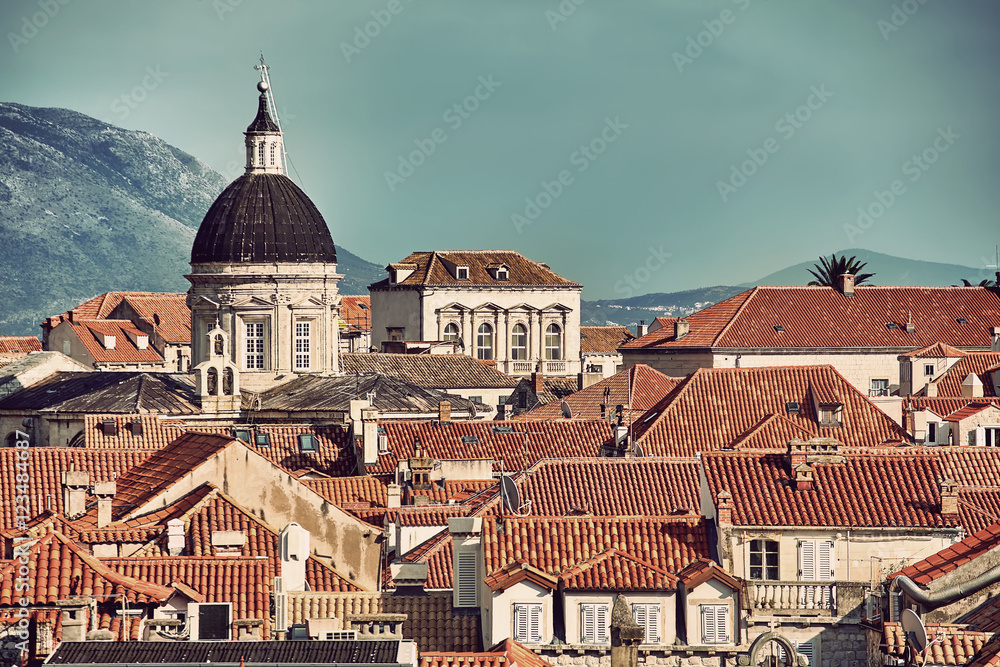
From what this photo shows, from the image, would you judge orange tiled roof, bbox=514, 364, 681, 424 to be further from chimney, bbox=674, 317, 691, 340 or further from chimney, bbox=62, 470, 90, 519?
chimney, bbox=62, 470, 90, 519

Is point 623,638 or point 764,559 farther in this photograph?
point 764,559

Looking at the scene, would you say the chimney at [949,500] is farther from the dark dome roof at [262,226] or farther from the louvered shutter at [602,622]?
the dark dome roof at [262,226]

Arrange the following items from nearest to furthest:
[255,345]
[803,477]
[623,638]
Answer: [623,638]
[803,477]
[255,345]

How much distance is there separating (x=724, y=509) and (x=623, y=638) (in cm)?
636

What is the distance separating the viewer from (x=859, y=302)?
5379 inches

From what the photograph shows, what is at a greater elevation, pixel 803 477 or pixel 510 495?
pixel 510 495

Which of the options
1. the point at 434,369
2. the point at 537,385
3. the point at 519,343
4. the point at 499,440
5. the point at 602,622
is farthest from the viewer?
the point at 519,343

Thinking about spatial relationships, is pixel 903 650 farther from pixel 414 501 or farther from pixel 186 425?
pixel 186 425

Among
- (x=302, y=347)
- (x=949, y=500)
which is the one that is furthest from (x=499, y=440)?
(x=949, y=500)

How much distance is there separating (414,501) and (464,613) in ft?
50.8

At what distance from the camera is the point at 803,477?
4203 centimetres

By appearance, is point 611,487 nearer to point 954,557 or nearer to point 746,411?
point 954,557

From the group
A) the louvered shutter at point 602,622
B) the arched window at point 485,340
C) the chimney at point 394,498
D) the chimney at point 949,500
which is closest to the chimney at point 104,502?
the chimney at point 394,498

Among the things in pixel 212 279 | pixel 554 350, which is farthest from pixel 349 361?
pixel 554 350
